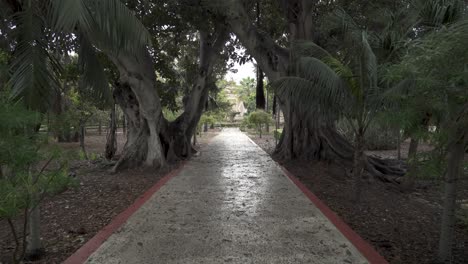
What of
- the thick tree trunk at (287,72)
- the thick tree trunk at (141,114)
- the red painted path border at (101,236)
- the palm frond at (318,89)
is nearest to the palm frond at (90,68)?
the red painted path border at (101,236)

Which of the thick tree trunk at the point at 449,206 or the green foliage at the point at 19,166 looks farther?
the thick tree trunk at the point at 449,206

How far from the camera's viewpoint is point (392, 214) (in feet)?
20.4

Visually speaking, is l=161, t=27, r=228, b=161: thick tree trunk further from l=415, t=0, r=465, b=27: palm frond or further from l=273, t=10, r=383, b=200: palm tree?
l=415, t=0, r=465, b=27: palm frond

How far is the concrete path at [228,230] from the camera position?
3949 mm

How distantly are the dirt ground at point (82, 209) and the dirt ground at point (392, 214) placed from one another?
3936 mm

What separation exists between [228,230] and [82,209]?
10.2 ft

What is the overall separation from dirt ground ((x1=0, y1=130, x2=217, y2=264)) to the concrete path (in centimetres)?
55

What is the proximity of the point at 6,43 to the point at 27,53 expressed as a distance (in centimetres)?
91

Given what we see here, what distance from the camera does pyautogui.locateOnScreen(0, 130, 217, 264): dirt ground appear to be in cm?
449

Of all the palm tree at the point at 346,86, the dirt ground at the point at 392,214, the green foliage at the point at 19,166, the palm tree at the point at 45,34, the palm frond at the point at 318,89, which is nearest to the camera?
the green foliage at the point at 19,166

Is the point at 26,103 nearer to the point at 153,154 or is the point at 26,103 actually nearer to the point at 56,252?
the point at 56,252

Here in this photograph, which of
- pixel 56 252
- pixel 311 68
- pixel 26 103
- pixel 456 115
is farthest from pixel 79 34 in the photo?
pixel 456 115

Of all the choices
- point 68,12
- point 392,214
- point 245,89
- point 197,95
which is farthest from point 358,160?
point 245,89

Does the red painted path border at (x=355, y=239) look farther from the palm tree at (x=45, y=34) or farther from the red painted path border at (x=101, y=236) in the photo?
the palm tree at (x=45, y=34)
